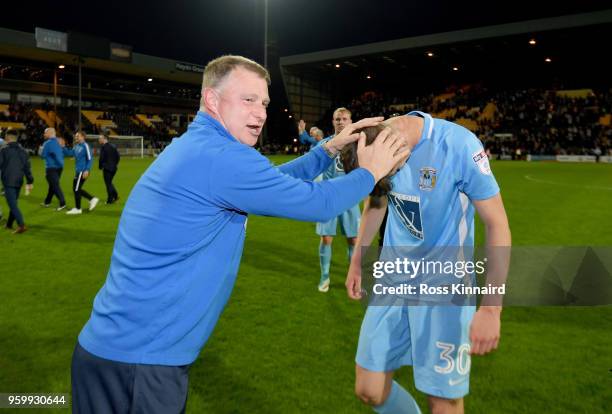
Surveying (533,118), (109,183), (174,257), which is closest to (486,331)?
(174,257)

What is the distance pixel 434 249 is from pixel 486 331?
561 millimetres

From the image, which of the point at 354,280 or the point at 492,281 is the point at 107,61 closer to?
the point at 354,280

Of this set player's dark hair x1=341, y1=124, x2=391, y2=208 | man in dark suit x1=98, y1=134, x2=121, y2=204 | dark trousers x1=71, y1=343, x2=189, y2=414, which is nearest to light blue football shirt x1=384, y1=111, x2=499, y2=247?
player's dark hair x1=341, y1=124, x2=391, y2=208

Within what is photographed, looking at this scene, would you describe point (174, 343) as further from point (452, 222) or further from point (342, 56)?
point (342, 56)

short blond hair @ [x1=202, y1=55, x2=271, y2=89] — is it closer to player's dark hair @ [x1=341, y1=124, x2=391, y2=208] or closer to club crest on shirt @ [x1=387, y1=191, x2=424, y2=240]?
player's dark hair @ [x1=341, y1=124, x2=391, y2=208]

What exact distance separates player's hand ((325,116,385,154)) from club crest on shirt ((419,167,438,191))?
366 mm

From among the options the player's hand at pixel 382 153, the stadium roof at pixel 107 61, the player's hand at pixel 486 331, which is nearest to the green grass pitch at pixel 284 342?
the player's hand at pixel 486 331

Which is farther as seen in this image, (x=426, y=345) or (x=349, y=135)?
(x=426, y=345)

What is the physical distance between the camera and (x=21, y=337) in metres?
5.07

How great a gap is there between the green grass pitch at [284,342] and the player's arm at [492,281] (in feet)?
5.33

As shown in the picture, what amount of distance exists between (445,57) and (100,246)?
4884cm

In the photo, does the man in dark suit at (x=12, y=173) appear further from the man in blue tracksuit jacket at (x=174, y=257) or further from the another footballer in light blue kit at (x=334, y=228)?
the man in blue tracksuit jacket at (x=174, y=257)

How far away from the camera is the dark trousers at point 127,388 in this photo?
1.94 meters

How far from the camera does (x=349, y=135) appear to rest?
258 cm
